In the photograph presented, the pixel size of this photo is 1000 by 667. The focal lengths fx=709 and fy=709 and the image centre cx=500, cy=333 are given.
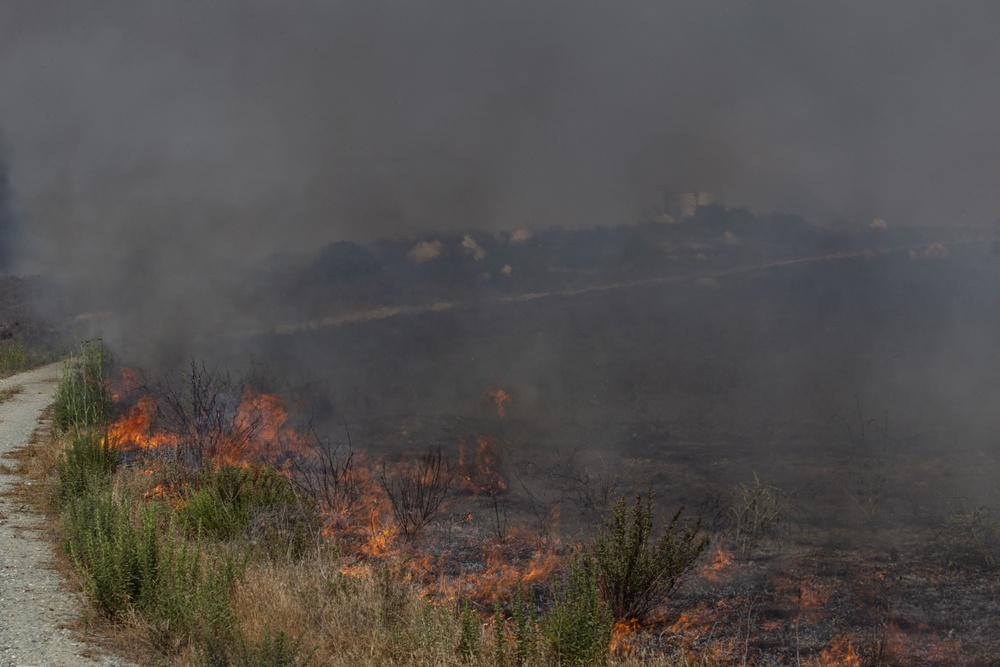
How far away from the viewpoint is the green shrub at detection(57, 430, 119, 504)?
906cm

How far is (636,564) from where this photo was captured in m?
6.77

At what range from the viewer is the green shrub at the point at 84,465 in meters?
9.06

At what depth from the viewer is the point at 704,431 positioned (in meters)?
16.0

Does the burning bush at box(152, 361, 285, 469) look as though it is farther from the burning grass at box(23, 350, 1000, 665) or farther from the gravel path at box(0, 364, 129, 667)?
the gravel path at box(0, 364, 129, 667)

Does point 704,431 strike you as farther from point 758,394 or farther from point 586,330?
point 586,330

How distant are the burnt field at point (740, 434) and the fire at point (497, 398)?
0.27ft

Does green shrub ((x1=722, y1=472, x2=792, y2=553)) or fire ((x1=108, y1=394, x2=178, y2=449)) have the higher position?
fire ((x1=108, y1=394, x2=178, y2=449))

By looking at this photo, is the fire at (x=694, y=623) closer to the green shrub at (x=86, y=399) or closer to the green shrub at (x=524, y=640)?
the green shrub at (x=524, y=640)

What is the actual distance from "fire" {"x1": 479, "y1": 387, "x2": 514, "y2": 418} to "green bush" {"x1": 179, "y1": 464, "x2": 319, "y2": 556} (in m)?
9.05

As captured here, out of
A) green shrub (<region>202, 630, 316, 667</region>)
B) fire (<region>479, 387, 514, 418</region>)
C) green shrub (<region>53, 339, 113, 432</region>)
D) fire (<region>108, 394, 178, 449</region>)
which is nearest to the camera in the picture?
green shrub (<region>202, 630, 316, 667</region>)

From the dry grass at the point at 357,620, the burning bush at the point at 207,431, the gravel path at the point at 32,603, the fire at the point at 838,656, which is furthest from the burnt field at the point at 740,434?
the gravel path at the point at 32,603

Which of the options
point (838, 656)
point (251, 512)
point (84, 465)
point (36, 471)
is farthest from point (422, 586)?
point (36, 471)

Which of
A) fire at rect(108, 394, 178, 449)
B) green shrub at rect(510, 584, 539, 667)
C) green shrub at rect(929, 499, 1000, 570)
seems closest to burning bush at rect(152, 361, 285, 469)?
fire at rect(108, 394, 178, 449)

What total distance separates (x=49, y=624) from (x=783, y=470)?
11.1 m
